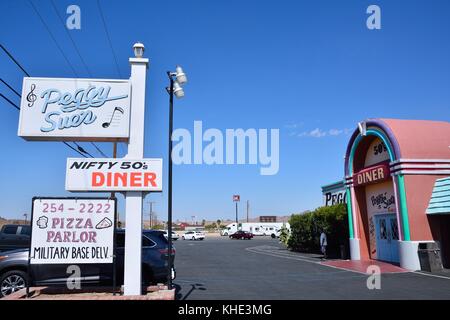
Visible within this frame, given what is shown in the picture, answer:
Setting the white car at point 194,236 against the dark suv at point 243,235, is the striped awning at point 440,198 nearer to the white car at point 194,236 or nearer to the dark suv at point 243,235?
the dark suv at point 243,235

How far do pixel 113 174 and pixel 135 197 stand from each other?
0.79m

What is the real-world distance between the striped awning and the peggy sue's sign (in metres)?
12.9

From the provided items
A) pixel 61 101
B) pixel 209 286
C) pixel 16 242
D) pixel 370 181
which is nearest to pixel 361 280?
pixel 209 286

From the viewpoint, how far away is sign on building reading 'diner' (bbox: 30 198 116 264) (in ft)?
31.2

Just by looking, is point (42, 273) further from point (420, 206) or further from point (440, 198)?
point (440, 198)

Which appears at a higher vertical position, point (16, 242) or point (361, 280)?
point (16, 242)

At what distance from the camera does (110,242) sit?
9773 mm

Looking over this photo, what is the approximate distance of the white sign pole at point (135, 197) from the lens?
385 inches

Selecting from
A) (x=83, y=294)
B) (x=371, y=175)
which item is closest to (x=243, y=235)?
(x=371, y=175)

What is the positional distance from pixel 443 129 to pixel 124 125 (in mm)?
15428

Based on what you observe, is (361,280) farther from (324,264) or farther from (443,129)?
(443,129)

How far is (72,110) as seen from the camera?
33.5ft

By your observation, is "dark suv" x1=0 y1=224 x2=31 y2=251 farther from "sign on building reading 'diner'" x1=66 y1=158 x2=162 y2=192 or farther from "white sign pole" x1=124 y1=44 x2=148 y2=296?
"white sign pole" x1=124 y1=44 x2=148 y2=296

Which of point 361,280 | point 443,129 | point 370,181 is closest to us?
point 361,280
